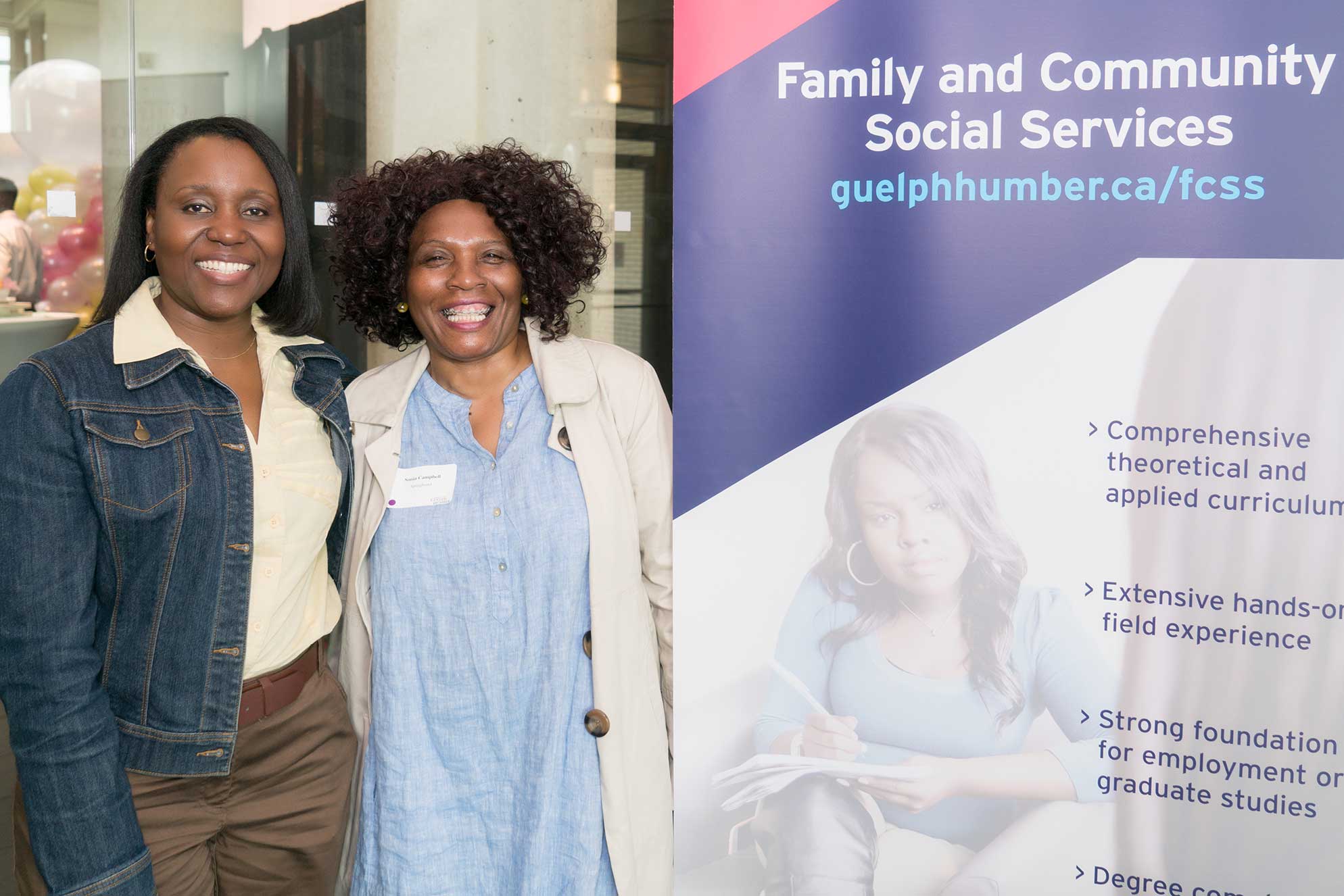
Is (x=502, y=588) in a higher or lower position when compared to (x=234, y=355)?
lower

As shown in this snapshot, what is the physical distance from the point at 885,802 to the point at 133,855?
4.13 feet

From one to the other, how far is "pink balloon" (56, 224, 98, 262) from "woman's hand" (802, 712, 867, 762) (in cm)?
276

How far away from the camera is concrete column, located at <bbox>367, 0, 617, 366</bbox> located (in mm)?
4020

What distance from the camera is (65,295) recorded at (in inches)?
141

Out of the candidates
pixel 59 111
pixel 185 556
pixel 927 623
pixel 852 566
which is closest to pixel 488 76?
pixel 59 111

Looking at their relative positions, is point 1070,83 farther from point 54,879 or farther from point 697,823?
point 54,879

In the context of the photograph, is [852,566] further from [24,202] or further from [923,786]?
[24,202]

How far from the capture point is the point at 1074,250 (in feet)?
6.17

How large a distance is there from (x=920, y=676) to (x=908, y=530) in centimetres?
25

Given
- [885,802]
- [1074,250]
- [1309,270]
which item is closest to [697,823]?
[885,802]

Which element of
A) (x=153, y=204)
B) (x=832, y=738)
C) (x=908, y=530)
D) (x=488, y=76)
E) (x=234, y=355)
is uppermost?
(x=488, y=76)

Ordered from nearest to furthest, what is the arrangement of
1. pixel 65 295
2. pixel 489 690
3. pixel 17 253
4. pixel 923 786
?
pixel 923 786 < pixel 489 690 < pixel 17 253 < pixel 65 295

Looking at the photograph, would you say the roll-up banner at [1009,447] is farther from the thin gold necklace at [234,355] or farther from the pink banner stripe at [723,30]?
the thin gold necklace at [234,355]

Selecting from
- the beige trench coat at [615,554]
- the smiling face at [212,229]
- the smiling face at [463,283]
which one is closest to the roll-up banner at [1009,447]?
the beige trench coat at [615,554]
